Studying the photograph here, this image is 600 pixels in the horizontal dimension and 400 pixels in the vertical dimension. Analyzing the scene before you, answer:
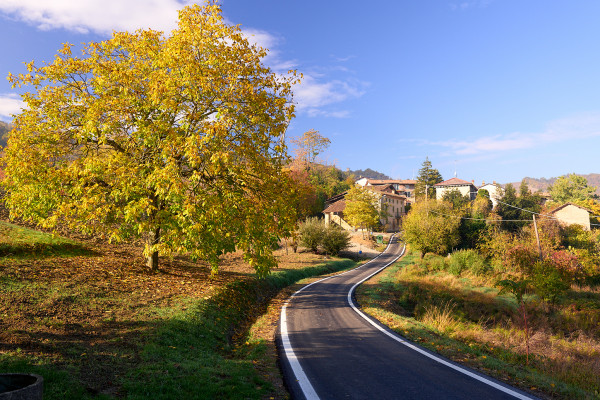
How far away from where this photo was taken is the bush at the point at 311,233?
4128 centimetres

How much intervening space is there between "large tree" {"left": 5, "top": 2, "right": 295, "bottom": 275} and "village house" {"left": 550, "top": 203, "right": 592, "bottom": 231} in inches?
2945

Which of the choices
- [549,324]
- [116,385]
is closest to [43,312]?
[116,385]

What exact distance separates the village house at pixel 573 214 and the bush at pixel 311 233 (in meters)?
53.8

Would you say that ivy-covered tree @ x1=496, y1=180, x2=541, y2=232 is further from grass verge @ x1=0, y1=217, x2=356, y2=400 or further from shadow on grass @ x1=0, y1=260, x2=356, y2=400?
shadow on grass @ x1=0, y1=260, x2=356, y2=400

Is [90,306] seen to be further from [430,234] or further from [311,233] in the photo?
[430,234]

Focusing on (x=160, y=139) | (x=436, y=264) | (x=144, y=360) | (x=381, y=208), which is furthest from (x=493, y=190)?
(x=144, y=360)

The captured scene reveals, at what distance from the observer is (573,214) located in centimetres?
6781

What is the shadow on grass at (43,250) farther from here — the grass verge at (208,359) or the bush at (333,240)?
the bush at (333,240)

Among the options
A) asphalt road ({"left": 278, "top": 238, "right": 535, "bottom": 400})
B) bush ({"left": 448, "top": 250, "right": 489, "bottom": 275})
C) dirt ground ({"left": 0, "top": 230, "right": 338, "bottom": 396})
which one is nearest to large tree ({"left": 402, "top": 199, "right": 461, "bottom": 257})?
bush ({"left": 448, "top": 250, "right": 489, "bottom": 275})

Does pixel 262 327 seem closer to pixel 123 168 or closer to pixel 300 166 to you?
pixel 123 168

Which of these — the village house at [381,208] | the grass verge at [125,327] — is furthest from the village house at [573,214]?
the grass verge at [125,327]

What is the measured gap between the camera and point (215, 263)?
1273 cm

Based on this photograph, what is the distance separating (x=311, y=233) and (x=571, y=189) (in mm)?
93397

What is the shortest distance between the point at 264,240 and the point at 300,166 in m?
54.2
